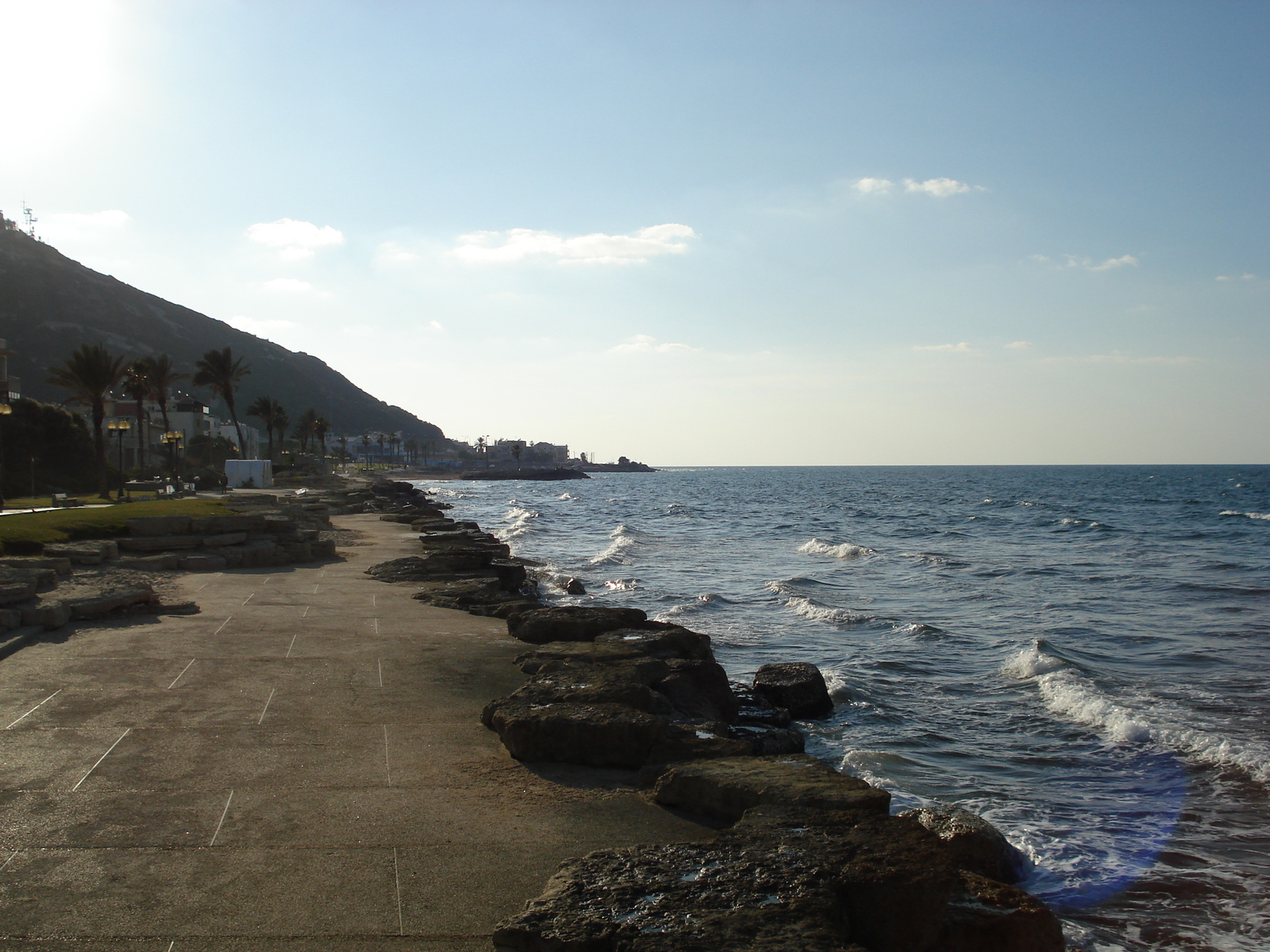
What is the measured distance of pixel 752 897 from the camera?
3885 millimetres

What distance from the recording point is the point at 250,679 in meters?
8.20

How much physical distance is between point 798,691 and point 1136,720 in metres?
4.37

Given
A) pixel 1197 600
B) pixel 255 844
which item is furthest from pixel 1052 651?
pixel 255 844

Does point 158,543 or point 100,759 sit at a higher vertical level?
point 158,543

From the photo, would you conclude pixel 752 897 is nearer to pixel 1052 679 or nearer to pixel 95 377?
pixel 1052 679

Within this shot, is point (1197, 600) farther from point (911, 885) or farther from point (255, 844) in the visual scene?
point (255, 844)

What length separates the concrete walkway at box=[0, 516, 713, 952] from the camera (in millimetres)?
4105

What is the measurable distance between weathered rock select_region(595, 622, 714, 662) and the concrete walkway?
133 cm

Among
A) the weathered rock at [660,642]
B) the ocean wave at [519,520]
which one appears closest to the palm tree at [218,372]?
the ocean wave at [519,520]

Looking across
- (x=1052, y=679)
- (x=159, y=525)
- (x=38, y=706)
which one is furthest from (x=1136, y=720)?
(x=159, y=525)

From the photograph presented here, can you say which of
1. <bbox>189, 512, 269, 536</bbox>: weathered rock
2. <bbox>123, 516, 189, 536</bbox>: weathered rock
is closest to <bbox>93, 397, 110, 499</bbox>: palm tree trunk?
<bbox>123, 516, 189, 536</bbox>: weathered rock

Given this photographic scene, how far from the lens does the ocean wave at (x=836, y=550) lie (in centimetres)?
3347

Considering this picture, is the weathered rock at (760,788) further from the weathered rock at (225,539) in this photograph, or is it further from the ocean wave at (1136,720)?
the weathered rock at (225,539)

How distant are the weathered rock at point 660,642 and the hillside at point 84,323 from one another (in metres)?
128
